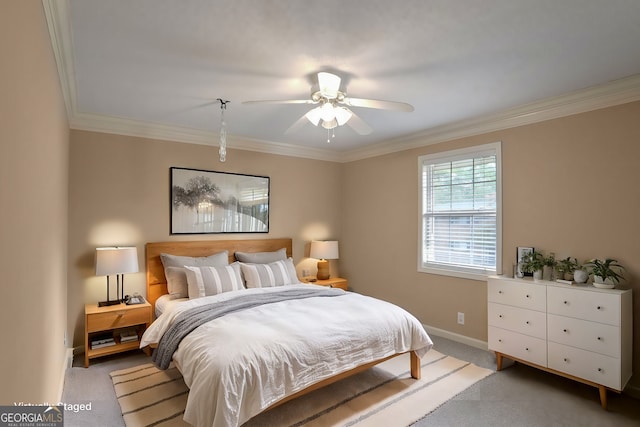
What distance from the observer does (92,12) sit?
180cm

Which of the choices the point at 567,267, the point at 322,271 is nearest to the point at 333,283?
the point at 322,271

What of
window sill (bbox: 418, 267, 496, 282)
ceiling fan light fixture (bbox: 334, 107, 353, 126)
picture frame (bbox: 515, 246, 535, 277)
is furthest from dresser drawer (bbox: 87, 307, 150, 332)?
picture frame (bbox: 515, 246, 535, 277)

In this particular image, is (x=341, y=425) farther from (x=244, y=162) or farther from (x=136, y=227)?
(x=244, y=162)

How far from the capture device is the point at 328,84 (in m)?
2.47

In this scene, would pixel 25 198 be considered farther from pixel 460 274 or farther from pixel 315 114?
pixel 460 274

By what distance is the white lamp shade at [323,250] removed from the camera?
4.93 meters

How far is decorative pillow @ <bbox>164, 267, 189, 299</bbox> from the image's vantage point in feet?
12.0

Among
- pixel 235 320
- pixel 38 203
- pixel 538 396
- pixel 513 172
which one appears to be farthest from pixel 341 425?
pixel 513 172

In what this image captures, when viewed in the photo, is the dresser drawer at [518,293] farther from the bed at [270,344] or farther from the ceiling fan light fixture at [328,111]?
the ceiling fan light fixture at [328,111]

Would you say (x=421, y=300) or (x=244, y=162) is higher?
(x=244, y=162)

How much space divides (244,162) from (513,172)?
10.4 feet

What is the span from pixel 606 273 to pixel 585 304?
1.00 feet

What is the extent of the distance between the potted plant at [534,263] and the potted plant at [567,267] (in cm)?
15

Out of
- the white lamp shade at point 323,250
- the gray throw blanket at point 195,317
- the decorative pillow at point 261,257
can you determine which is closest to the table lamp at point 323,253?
the white lamp shade at point 323,250
